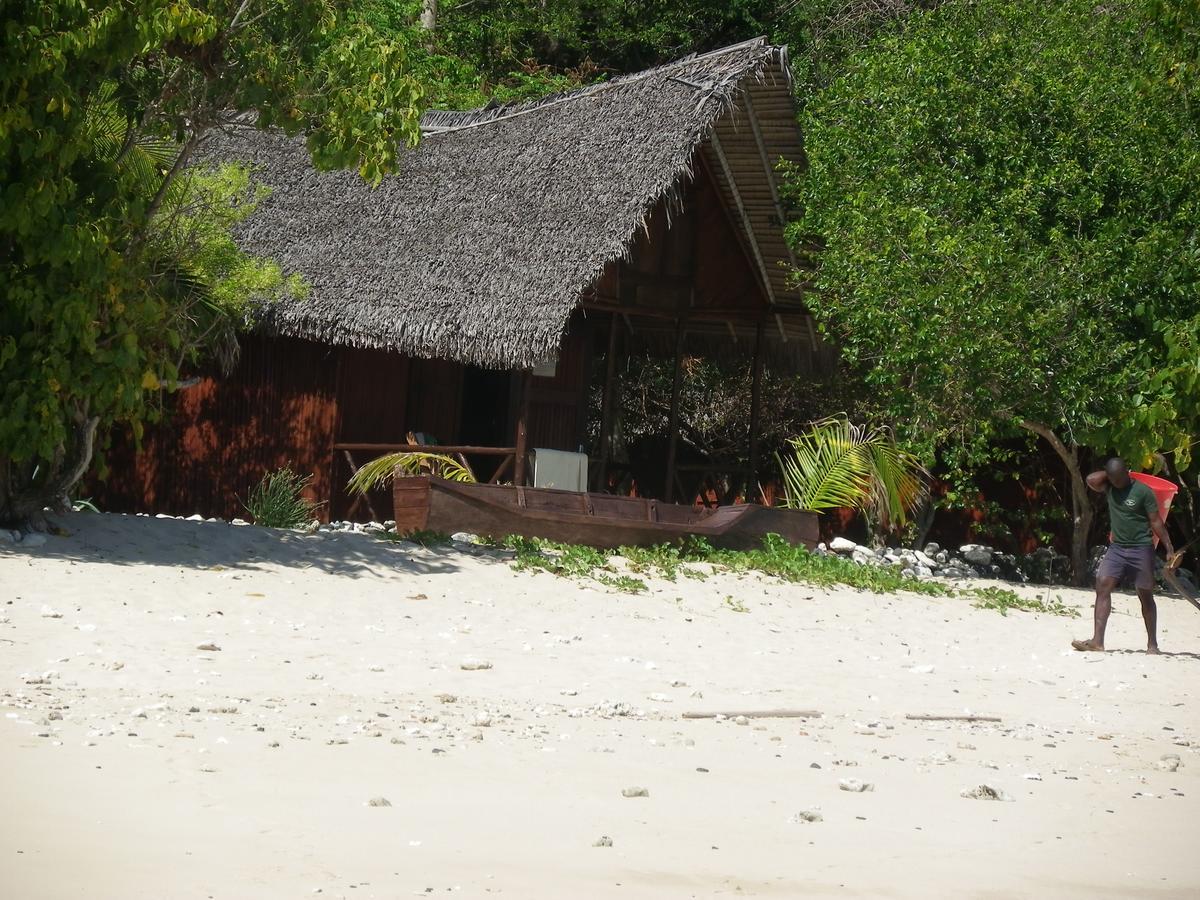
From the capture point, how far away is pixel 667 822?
439cm

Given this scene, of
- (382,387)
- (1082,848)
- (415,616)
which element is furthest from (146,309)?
(1082,848)

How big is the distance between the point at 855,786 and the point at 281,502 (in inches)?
338

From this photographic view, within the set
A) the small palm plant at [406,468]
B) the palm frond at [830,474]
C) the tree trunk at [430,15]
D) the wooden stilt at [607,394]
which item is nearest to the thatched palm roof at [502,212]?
the small palm plant at [406,468]

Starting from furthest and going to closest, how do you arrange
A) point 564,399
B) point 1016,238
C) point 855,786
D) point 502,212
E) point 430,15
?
1. point 430,15
2. point 564,399
3. point 502,212
4. point 1016,238
5. point 855,786

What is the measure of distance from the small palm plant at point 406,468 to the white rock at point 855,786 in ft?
25.1

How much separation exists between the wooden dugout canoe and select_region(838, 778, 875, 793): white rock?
6.68 metres

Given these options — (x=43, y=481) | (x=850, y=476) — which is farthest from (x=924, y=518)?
(x=43, y=481)

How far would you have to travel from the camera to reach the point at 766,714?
6.25 metres

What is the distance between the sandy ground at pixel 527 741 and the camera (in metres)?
3.86

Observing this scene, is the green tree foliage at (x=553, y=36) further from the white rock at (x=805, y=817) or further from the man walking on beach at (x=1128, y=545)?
the white rock at (x=805, y=817)

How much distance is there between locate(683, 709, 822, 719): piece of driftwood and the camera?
6184 millimetres

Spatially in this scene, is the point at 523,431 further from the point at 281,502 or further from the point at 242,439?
the point at 242,439

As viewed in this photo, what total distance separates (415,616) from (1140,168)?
7.91 meters

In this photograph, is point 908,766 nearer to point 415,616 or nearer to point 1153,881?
point 1153,881
